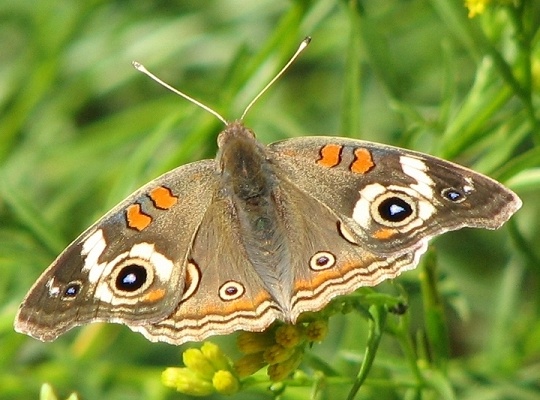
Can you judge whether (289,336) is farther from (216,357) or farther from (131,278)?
(131,278)

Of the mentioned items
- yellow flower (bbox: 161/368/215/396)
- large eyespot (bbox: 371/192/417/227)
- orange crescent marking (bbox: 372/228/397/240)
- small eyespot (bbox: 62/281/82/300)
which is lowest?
yellow flower (bbox: 161/368/215/396)

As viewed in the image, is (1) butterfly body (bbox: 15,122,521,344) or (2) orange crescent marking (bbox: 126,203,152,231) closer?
(1) butterfly body (bbox: 15,122,521,344)

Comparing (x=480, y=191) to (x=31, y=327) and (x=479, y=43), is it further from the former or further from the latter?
(x=31, y=327)

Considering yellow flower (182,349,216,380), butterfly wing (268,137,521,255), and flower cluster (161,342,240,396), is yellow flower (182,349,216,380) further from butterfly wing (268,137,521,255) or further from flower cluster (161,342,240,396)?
butterfly wing (268,137,521,255)

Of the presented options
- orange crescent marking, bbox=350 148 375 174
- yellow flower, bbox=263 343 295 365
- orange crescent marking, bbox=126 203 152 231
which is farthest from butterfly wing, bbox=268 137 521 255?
orange crescent marking, bbox=126 203 152 231

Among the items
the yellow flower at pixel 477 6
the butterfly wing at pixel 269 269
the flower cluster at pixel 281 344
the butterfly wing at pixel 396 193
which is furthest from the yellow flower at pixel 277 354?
the yellow flower at pixel 477 6
